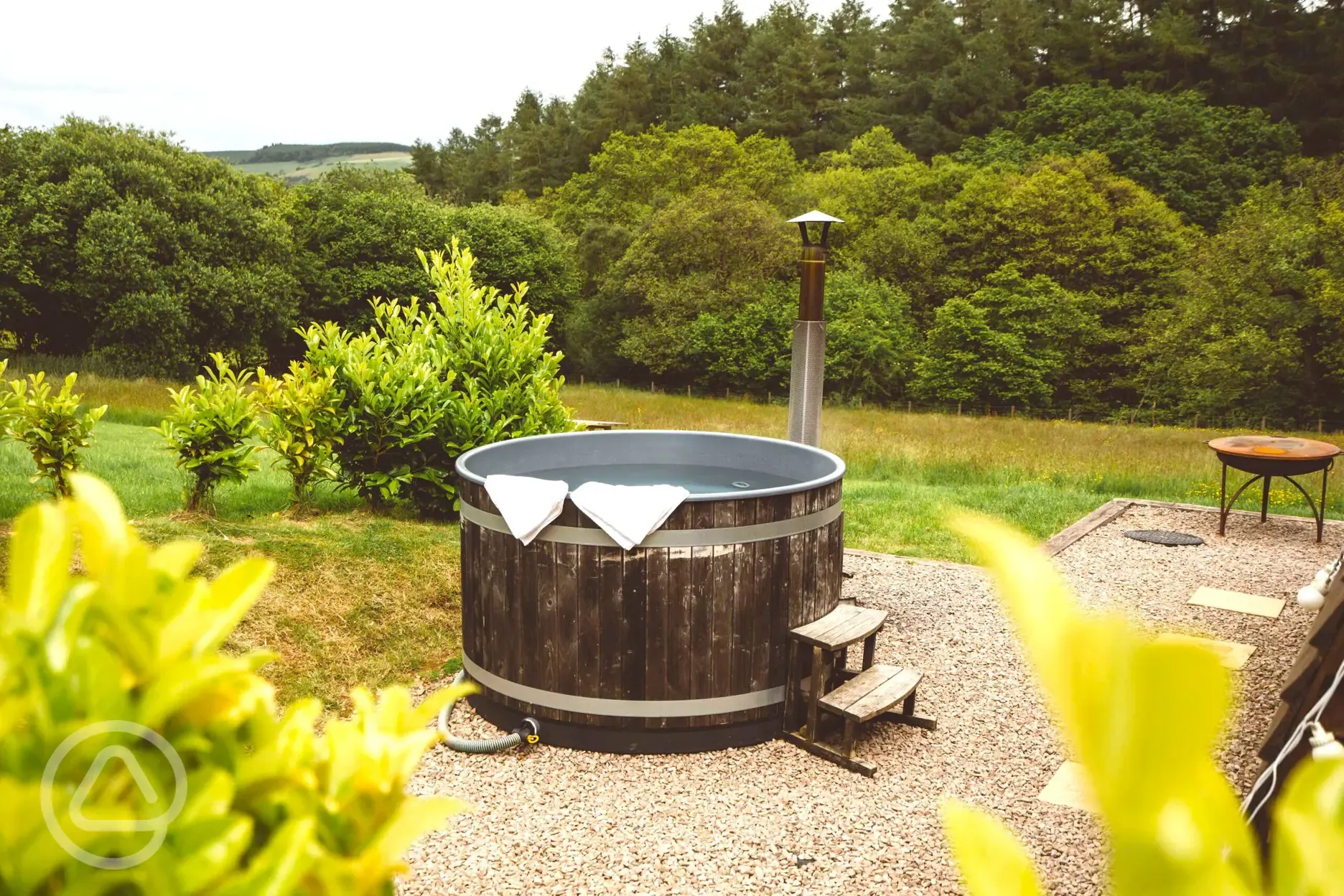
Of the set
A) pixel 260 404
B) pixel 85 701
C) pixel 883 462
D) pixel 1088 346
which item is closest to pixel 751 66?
pixel 1088 346

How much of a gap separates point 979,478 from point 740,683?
325 inches

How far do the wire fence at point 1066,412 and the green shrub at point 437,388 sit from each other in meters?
19.0

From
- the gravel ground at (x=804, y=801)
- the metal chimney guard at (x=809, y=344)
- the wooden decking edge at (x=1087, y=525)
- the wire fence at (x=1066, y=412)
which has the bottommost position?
the wire fence at (x=1066, y=412)

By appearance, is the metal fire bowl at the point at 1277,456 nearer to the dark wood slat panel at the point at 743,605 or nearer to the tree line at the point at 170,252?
the dark wood slat panel at the point at 743,605

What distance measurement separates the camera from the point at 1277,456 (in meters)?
8.02

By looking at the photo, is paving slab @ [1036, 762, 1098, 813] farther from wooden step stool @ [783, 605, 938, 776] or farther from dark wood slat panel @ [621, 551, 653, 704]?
dark wood slat panel @ [621, 551, 653, 704]

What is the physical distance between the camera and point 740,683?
4957 mm

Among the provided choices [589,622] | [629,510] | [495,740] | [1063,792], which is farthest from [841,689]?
[495,740]

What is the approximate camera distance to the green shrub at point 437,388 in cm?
729

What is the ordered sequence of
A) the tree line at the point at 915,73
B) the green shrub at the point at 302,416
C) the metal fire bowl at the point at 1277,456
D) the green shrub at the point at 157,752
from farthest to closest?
the tree line at the point at 915,73 < the metal fire bowl at the point at 1277,456 < the green shrub at the point at 302,416 < the green shrub at the point at 157,752

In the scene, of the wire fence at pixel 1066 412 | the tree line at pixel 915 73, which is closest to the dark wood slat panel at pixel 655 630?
the wire fence at pixel 1066 412

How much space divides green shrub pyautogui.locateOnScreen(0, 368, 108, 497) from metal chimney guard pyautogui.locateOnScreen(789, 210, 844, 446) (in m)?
4.86

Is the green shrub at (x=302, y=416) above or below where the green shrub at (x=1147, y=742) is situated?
below

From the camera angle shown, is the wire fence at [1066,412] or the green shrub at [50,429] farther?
the wire fence at [1066,412]
